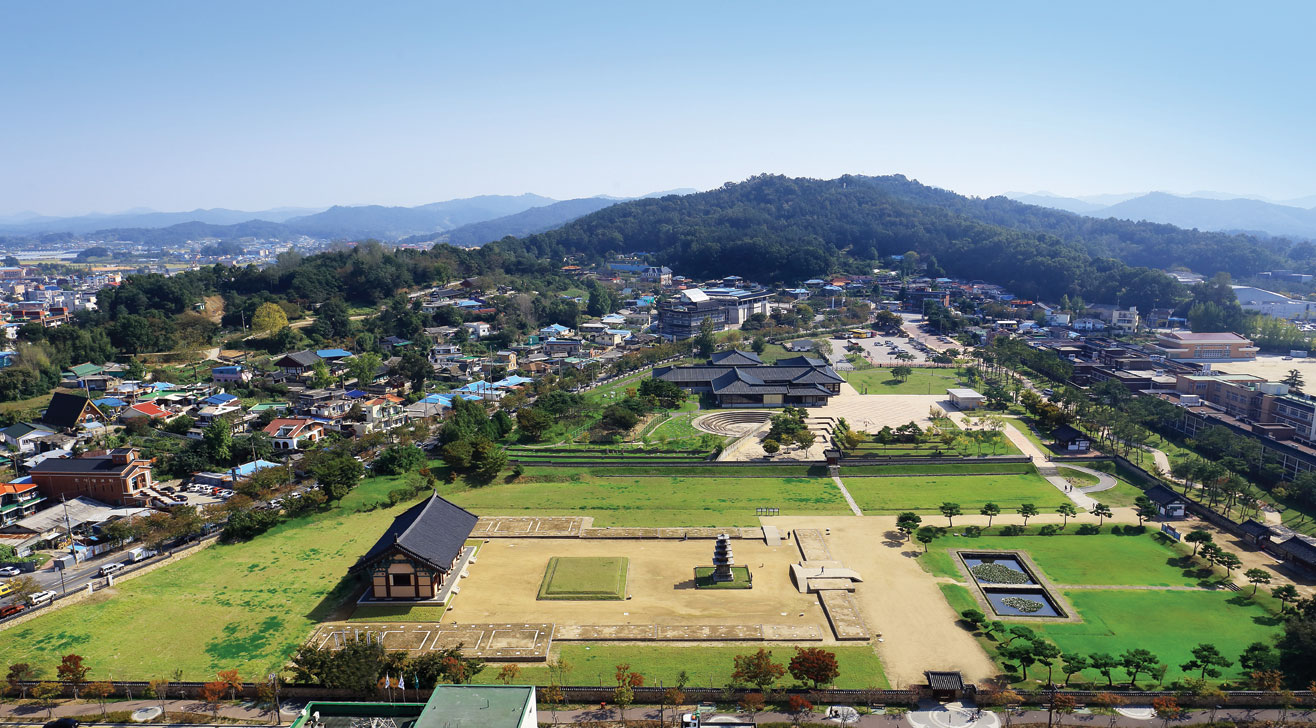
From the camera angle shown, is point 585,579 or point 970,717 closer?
point 970,717

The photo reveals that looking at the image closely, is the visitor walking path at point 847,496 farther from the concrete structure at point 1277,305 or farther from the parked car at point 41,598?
the concrete structure at point 1277,305

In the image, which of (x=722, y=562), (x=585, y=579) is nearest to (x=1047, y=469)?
(x=722, y=562)

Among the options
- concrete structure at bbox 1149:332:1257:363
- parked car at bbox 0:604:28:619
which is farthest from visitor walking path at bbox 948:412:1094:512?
parked car at bbox 0:604:28:619

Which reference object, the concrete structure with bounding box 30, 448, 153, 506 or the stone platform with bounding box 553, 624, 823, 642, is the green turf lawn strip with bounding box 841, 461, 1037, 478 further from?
the concrete structure with bounding box 30, 448, 153, 506

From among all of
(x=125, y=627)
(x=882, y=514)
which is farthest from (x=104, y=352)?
(x=882, y=514)

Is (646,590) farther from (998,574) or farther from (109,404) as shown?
(109,404)

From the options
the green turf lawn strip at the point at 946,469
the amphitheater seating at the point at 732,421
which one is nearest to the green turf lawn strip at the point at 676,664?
the green turf lawn strip at the point at 946,469
